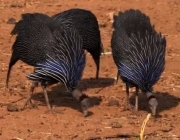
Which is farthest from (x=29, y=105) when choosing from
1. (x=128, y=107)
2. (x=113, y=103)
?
(x=128, y=107)

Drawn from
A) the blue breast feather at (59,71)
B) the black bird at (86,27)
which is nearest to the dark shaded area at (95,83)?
the black bird at (86,27)

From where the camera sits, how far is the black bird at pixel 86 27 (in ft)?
32.6

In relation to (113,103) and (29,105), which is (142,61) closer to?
A: (113,103)

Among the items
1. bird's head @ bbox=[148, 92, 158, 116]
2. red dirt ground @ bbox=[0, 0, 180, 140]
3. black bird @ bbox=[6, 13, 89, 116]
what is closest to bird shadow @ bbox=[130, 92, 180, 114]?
red dirt ground @ bbox=[0, 0, 180, 140]

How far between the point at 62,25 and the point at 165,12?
19.9 feet

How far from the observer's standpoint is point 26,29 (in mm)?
8844

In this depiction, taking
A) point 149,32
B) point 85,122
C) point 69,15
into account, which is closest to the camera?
point 85,122

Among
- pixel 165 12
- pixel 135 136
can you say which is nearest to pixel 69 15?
pixel 135 136

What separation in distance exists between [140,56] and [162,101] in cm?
103

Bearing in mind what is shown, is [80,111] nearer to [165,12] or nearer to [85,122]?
[85,122]

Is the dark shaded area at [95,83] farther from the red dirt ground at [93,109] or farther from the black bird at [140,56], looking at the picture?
the black bird at [140,56]

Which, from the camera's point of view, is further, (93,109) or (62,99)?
(62,99)

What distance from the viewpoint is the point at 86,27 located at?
10102 mm

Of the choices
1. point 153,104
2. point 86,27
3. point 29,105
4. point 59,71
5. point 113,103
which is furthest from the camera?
point 86,27
